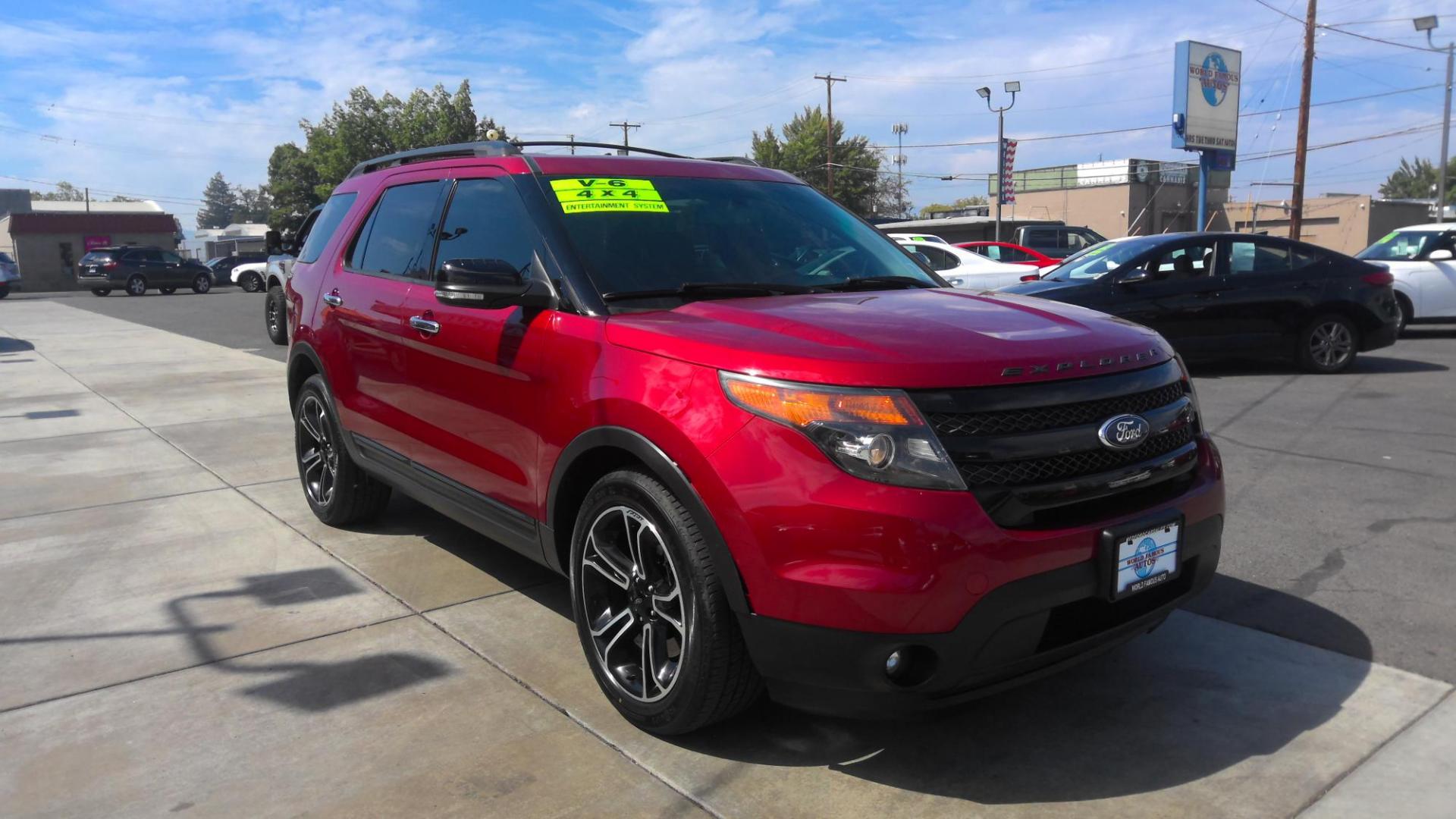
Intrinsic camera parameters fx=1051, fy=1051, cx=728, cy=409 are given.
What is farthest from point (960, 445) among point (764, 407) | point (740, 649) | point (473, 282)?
point (473, 282)

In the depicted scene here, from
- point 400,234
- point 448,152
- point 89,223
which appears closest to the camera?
point 448,152

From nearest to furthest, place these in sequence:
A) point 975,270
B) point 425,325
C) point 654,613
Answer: point 654,613 → point 425,325 → point 975,270

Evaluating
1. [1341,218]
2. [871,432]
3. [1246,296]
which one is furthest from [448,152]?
[1341,218]

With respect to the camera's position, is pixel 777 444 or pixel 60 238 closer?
pixel 777 444

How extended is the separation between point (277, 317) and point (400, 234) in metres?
12.4

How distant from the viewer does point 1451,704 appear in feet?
11.1

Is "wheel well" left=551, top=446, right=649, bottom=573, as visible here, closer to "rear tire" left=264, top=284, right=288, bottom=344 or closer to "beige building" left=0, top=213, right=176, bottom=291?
"rear tire" left=264, top=284, right=288, bottom=344

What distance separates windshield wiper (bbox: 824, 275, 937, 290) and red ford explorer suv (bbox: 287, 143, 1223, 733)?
0.01 m

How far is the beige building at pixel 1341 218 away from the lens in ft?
205

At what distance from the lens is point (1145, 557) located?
2951 mm

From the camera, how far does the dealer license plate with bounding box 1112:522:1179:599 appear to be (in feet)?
9.42

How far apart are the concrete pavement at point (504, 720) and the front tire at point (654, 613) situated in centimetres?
17

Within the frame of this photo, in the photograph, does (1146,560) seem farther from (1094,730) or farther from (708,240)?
(708,240)

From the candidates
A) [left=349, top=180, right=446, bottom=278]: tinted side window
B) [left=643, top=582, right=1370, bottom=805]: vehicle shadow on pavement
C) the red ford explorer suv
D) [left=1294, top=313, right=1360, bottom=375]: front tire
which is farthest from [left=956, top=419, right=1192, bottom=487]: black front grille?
[left=1294, top=313, right=1360, bottom=375]: front tire
